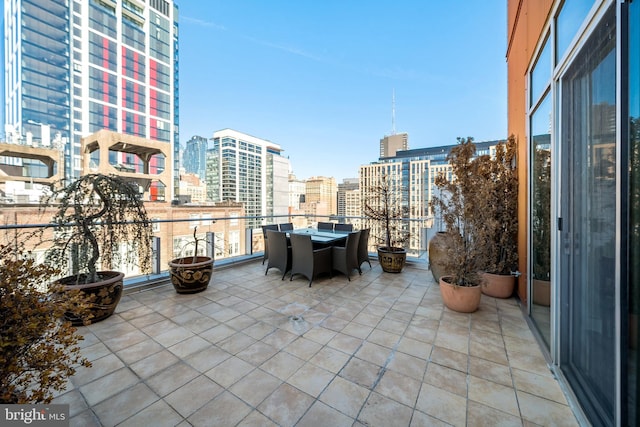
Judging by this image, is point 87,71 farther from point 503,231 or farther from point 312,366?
point 503,231

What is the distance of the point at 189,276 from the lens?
11.2 feet

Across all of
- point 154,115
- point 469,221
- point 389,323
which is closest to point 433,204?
point 469,221

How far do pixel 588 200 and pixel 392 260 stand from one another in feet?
10.3

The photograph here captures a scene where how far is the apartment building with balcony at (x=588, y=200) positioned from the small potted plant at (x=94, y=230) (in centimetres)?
392

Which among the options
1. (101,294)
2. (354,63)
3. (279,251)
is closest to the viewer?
(101,294)

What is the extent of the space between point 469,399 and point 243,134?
33077 mm

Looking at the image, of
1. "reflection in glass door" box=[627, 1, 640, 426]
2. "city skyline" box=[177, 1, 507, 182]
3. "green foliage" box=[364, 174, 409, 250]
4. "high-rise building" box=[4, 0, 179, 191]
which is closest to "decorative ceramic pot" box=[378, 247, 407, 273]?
"green foliage" box=[364, 174, 409, 250]

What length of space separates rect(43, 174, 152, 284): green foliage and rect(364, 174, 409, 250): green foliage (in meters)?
3.80

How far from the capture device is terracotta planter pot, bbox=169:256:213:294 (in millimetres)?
3396

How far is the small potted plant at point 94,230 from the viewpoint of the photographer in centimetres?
263

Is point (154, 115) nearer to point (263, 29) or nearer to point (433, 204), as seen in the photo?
point (263, 29)

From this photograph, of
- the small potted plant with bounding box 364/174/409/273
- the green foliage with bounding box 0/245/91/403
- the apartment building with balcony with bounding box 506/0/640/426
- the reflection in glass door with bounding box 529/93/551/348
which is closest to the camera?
the green foliage with bounding box 0/245/91/403

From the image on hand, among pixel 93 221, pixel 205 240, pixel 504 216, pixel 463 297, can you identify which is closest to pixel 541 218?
pixel 463 297

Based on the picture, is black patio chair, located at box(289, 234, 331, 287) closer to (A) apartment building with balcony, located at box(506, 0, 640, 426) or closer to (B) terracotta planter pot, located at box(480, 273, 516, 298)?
(B) terracotta planter pot, located at box(480, 273, 516, 298)
